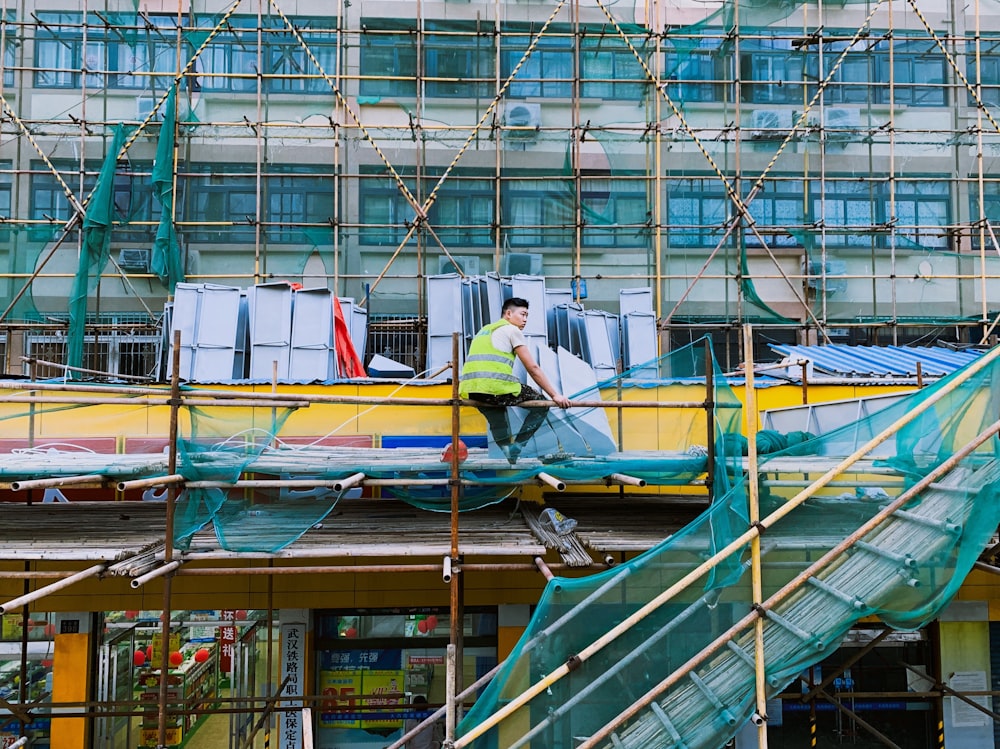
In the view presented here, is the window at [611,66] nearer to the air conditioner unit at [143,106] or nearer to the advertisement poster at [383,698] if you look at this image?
the air conditioner unit at [143,106]

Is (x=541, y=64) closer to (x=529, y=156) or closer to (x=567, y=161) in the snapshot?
(x=529, y=156)

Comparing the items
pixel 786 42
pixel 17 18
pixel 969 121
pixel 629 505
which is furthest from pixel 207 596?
pixel 969 121

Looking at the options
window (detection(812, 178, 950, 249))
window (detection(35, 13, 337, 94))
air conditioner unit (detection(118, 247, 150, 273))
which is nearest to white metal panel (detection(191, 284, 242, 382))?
air conditioner unit (detection(118, 247, 150, 273))

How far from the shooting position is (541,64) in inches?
504

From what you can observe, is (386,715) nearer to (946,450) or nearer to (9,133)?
(946,450)

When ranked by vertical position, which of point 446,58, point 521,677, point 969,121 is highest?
point 446,58

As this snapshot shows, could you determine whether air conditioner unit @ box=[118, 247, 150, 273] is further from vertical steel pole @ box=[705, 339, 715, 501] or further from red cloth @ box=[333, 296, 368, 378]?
vertical steel pole @ box=[705, 339, 715, 501]

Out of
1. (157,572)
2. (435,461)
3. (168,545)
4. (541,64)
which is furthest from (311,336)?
(541,64)

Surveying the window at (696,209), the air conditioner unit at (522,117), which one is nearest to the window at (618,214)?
the window at (696,209)

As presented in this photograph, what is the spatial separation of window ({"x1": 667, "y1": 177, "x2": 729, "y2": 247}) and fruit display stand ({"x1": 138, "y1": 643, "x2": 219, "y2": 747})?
8443mm

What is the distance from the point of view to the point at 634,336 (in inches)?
427

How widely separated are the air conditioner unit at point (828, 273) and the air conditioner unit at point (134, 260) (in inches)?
383

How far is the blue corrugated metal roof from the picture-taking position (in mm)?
9383

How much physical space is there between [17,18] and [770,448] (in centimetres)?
1282
